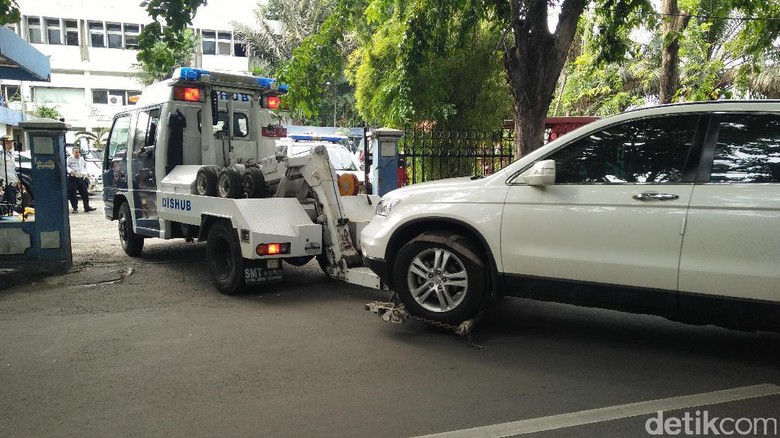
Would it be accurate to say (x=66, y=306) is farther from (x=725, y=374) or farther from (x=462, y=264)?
(x=725, y=374)

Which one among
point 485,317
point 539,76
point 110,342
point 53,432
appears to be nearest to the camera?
point 53,432

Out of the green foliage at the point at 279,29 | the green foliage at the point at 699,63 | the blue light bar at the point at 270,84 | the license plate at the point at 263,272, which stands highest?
the green foliage at the point at 279,29

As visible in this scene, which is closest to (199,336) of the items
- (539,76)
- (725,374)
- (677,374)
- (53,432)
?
(53,432)

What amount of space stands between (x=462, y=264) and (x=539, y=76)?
4518mm

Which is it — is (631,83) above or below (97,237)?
above

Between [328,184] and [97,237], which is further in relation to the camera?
[97,237]

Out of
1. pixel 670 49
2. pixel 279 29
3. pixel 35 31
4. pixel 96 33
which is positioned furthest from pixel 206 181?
pixel 35 31

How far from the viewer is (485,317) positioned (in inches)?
210

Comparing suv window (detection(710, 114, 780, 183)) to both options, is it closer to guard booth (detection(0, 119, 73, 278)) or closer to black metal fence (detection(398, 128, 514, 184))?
black metal fence (detection(398, 128, 514, 184))

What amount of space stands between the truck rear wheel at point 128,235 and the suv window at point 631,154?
6819 millimetres

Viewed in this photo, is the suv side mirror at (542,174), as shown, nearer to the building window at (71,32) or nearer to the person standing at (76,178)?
the person standing at (76,178)

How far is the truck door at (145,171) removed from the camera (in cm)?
795

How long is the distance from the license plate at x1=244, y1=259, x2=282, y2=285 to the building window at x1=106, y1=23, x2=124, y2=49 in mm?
39996

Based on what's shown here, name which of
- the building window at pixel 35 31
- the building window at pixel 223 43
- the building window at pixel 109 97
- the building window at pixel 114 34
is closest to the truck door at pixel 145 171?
the building window at pixel 109 97
